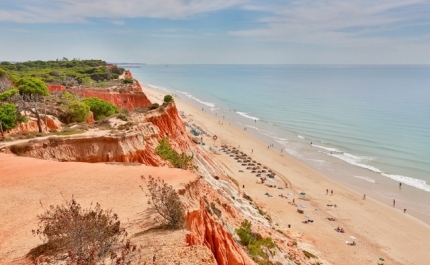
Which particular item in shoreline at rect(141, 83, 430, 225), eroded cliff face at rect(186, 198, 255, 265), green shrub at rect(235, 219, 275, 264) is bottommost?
shoreline at rect(141, 83, 430, 225)

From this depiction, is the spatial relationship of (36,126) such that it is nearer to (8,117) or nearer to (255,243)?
(8,117)

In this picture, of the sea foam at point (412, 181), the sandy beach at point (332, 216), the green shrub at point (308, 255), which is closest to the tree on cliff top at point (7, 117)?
the sandy beach at point (332, 216)

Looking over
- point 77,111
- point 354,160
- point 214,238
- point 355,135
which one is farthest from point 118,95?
point 355,135

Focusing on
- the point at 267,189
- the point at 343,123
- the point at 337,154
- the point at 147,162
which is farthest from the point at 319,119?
the point at 147,162

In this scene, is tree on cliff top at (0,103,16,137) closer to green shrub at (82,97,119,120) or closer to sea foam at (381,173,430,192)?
green shrub at (82,97,119,120)

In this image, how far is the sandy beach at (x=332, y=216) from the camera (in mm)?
29250

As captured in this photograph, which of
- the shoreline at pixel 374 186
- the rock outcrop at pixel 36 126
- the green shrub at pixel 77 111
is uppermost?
the green shrub at pixel 77 111

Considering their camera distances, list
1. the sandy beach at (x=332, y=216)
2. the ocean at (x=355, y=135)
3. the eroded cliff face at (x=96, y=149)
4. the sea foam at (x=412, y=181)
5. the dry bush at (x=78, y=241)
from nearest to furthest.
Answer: the dry bush at (x=78, y=241) < the eroded cliff face at (x=96, y=149) < the sandy beach at (x=332, y=216) < the sea foam at (x=412, y=181) < the ocean at (x=355, y=135)

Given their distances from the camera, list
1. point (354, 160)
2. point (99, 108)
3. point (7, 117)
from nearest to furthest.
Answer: point (7, 117)
point (99, 108)
point (354, 160)

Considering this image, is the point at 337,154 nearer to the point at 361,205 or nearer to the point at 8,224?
the point at 361,205

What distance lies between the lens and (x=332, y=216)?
119 ft

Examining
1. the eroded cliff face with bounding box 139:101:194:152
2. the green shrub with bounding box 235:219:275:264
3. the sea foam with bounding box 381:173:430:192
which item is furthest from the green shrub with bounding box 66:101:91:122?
the sea foam with bounding box 381:173:430:192

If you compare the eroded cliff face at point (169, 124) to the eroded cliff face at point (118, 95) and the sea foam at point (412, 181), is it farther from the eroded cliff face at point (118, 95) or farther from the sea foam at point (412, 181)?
the sea foam at point (412, 181)

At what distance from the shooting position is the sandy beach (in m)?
29.2
